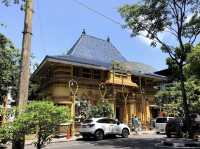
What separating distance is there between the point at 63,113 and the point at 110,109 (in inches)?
888

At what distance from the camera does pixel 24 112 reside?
9.98 m

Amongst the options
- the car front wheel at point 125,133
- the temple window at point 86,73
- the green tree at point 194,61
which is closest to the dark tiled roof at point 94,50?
the temple window at point 86,73

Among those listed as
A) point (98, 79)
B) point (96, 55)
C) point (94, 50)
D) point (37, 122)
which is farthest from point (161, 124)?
point (37, 122)

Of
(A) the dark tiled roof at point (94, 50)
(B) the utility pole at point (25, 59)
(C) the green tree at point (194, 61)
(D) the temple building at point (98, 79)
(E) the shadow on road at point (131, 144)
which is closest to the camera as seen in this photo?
(B) the utility pole at point (25, 59)

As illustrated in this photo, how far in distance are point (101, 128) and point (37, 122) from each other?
58.7ft

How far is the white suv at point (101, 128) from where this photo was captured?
27375mm

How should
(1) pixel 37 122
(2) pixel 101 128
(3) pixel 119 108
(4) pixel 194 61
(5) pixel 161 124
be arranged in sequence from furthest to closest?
(3) pixel 119 108 < (5) pixel 161 124 < (2) pixel 101 128 < (4) pixel 194 61 < (1) pixel 37 122

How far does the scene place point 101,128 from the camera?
27.8 metres

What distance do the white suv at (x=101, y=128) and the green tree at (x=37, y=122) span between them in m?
16.7

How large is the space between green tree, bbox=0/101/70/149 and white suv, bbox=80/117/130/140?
16.7m

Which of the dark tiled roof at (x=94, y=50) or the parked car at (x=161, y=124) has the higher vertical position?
the dark tiled roof at (x=94, y=50)

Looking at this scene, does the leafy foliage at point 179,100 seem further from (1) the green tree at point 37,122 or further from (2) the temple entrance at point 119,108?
(1) the green tree at point 37,122

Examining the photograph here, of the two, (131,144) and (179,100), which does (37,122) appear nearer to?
(131,144)

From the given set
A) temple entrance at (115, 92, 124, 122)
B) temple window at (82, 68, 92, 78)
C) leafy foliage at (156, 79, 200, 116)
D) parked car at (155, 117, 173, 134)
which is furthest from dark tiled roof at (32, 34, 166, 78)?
parked car at (155, 117, 173, 134)
